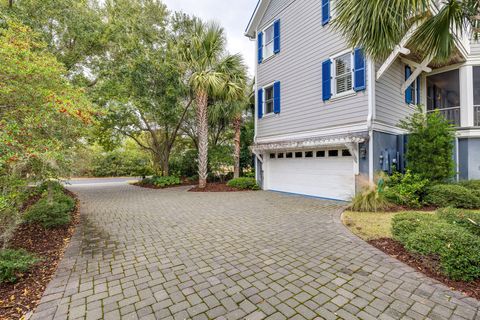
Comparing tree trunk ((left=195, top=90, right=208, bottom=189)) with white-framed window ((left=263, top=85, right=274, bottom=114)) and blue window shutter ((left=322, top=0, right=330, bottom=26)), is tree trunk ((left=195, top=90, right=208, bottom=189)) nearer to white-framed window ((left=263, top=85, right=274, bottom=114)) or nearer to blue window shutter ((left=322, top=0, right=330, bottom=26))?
white-framed window ((left=263, top=85, right=274, bottom=114))

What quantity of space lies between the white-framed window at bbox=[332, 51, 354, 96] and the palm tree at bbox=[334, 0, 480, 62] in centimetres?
278

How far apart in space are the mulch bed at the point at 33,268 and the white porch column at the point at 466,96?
13535 mm

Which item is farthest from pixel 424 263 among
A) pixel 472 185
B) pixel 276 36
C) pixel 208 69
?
pixel 208 69

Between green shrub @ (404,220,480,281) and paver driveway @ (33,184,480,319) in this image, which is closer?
paver driveway @ (33,184,480,319)

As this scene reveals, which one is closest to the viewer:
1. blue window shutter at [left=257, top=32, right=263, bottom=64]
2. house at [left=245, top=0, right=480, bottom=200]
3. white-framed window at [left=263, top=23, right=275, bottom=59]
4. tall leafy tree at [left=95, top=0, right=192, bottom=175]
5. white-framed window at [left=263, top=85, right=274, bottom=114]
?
house at [left=245, top=0, right=480, bottom=200]

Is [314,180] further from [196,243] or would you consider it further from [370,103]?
[196,243]

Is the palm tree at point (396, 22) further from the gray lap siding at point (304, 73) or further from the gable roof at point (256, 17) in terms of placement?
the gable roof at point (256, 17)

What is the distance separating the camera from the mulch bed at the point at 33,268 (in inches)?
96.5

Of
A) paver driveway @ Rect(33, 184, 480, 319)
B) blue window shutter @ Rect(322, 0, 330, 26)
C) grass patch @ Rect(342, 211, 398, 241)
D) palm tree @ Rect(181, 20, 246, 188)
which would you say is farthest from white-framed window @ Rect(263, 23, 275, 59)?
paver driveway @ Rect(33, 184, 480, 319)

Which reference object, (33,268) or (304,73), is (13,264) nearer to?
(33,268)

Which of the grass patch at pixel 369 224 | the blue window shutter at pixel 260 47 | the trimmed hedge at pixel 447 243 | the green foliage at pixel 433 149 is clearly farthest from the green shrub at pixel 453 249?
the blue window shutter at pixel 260 47

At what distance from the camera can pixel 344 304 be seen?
2.43 metres

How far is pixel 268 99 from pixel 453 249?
9515 mm

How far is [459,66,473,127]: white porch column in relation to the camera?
29.0ft
